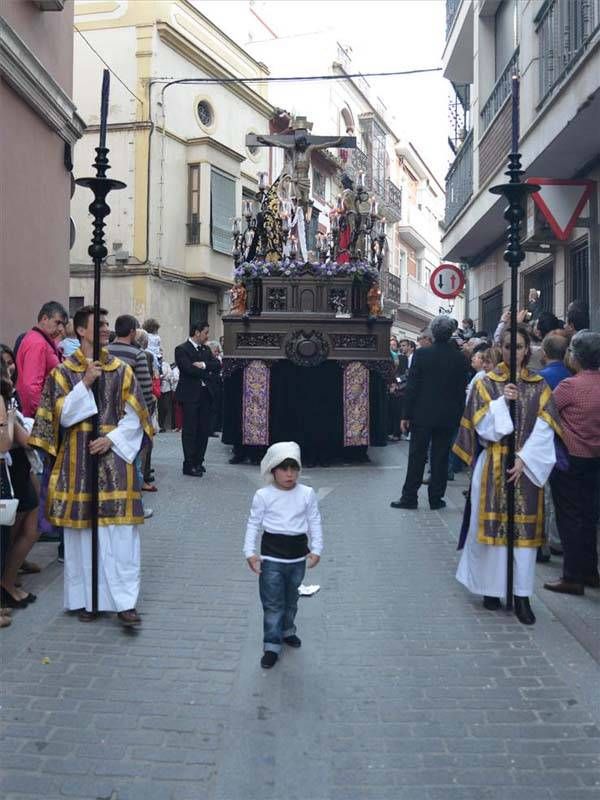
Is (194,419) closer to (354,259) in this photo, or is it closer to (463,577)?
(354,259)

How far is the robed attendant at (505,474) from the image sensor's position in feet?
18.8

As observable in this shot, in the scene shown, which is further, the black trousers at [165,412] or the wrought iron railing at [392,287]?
the wrought iron railing at [392,287]

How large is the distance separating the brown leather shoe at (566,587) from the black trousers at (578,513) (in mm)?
29

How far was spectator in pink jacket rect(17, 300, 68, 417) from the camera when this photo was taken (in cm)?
705

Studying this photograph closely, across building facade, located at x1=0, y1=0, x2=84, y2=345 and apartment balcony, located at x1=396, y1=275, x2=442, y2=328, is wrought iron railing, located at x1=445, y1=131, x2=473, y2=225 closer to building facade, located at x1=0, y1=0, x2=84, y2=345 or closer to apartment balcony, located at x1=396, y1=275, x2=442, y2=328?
building facade, located at x1=0, y1=0, x2=84, y2=345

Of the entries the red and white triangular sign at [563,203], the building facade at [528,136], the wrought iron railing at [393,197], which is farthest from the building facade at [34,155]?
the wrought iron railing at [393,197]

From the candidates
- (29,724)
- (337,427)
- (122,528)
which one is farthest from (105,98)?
(337,427)

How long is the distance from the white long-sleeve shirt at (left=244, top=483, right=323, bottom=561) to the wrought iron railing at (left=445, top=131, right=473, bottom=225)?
40.7 feet

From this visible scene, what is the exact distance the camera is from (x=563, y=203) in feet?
31.9

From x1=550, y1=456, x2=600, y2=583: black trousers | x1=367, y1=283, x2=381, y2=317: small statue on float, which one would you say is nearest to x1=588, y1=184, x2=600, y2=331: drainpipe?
x1=367, y1=283, x2=381, y2=317: small statue on float

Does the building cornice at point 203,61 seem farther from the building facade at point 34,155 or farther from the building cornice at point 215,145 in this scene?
the building facade at point 34,155

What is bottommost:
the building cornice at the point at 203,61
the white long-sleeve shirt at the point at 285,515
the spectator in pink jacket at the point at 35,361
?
the white long-sleeve shirt at the point at 285,515

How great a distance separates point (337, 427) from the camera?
39.7 ft

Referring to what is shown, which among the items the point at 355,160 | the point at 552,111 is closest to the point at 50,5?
the point at 552,111
